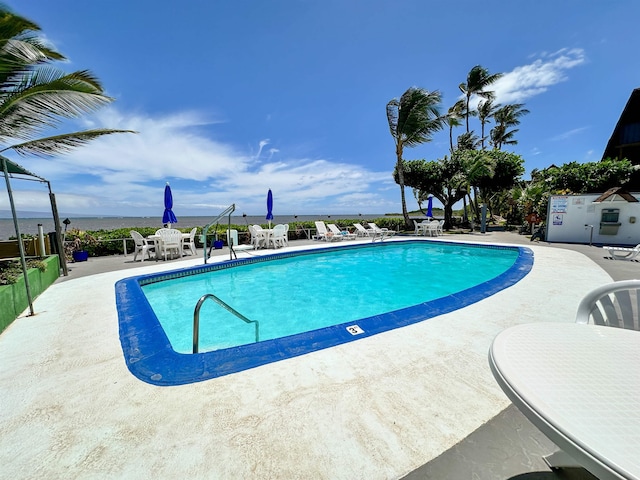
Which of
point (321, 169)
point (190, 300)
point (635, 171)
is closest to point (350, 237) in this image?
point (190, 300)

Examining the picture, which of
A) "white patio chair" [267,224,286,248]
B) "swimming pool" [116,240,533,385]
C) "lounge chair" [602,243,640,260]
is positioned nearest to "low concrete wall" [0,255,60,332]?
"swimming pool" [116,240,533,385]

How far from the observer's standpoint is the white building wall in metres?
10.2

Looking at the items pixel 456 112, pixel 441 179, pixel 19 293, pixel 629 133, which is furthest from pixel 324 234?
pixel 629 133

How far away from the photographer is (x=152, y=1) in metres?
7.14

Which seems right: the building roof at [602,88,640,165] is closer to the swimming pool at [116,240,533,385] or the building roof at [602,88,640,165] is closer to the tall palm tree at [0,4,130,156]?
the swimming pool at [116,240,533,385]

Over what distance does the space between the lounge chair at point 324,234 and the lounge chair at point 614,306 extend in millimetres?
10847

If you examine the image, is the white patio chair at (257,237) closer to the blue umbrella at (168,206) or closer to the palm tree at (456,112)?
the blue umbrella at (168,206)

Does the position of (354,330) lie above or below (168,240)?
→ below

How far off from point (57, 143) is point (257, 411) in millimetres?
6709

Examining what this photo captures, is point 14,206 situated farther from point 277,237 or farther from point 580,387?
point 277,237

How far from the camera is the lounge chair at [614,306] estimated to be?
5.64ft

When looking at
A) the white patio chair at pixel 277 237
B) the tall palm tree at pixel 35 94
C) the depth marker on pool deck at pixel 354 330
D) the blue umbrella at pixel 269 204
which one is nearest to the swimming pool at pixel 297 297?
the depth marker on pool deck at pixel 354 330

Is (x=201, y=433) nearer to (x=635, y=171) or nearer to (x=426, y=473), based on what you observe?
(x=426, y=473)

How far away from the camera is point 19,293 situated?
11.9ft
